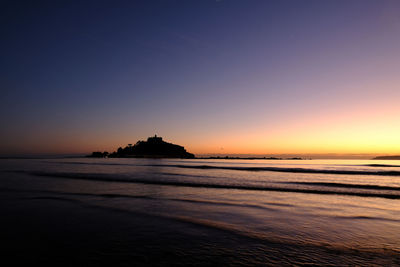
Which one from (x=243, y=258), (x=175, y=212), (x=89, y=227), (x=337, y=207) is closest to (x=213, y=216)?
(x=175, y=212)

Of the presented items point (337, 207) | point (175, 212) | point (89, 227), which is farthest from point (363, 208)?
point (89, 227)

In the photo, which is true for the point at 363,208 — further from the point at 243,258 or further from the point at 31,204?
the point at 31,204

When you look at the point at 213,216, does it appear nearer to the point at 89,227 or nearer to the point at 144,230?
the point at 144,230

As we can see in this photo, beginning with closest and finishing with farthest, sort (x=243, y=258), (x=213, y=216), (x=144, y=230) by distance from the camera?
(x=243, y=258), (x=144, y=230), (x=213, y=216)

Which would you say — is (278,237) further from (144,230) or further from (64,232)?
(64,232)

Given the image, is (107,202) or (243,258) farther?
(107,202)

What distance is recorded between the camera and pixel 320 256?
16.9 ft

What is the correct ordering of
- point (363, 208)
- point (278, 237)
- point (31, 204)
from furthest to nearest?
point (363, 208), point (31, 204), point (278, 237)

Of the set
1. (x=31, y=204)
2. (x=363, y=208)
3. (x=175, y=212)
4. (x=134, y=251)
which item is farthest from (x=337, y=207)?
(x=31, y=204)

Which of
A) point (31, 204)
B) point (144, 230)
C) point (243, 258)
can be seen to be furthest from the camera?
point (31, 204)

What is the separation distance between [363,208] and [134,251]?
447 inches

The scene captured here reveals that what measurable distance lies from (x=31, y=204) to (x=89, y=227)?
5.27 m

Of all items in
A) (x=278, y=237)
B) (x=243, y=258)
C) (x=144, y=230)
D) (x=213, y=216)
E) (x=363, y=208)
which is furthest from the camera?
(x=363, y=208)

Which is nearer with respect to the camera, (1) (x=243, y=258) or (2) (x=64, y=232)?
(1) (x=243, y=258)
